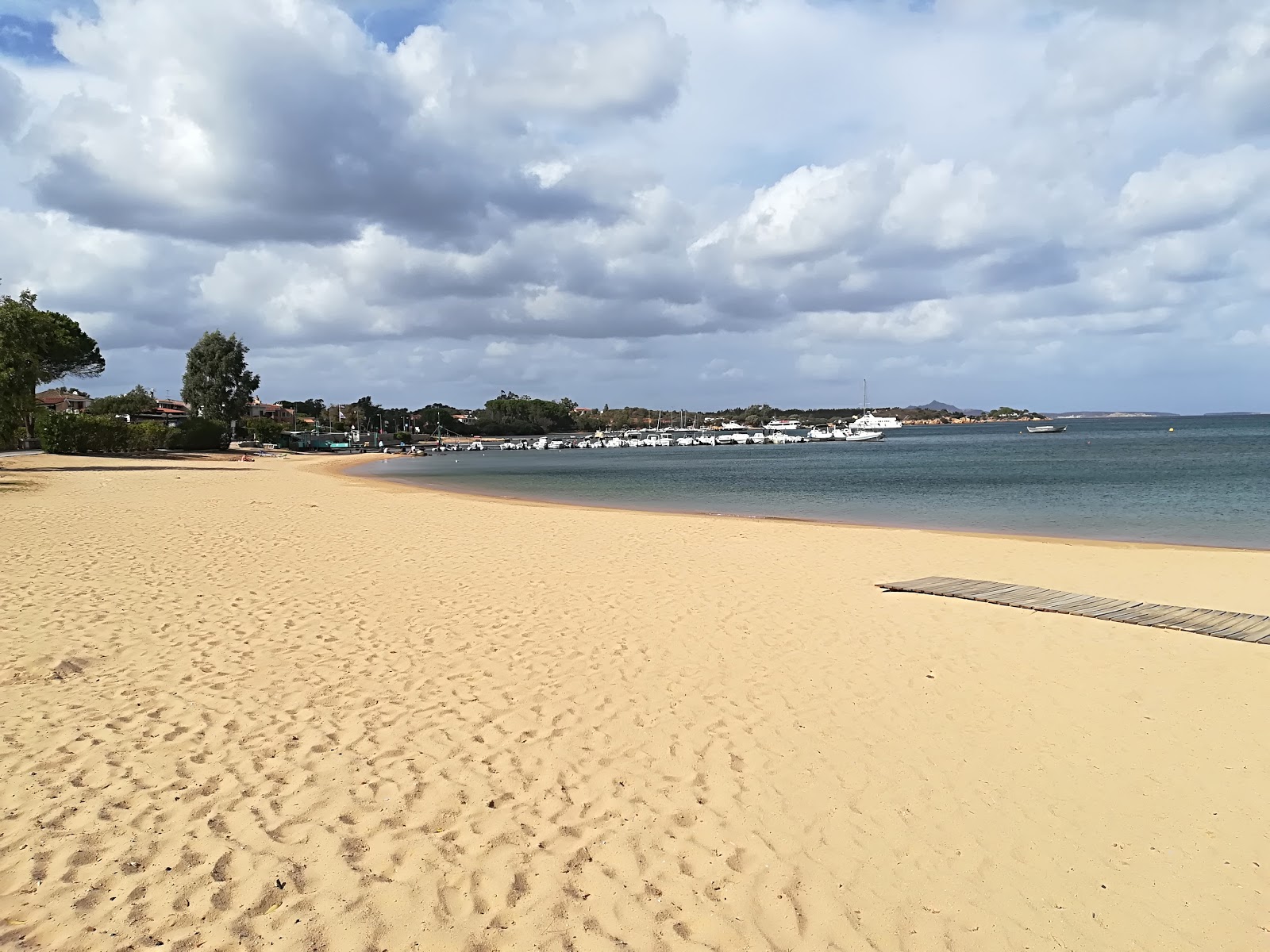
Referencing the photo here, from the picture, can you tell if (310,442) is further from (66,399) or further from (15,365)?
(15,365)

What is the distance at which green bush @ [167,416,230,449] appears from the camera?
68.8 meters

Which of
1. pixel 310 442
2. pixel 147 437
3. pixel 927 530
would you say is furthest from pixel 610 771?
pixel 310 442

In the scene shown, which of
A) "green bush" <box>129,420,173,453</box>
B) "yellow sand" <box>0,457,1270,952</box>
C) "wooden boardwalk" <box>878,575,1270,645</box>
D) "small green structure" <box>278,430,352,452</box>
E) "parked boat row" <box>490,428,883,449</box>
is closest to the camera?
"yellow sand" <box>0,457,1270,952</box>

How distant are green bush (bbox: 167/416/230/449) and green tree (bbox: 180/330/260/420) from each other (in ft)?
44.6

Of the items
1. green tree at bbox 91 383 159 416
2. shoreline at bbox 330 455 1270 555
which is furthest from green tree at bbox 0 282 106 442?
green tree at bbox 91 383 159 416

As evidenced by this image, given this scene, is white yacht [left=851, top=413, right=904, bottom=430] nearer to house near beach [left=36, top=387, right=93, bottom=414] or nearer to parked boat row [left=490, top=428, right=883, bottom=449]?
parked boat row [left=490, top=428, right=883, bottom=449]

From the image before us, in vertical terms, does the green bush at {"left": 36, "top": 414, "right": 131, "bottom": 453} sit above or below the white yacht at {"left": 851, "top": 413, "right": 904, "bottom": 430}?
below

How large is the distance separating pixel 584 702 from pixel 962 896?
10.8 ft

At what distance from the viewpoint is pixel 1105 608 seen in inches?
409

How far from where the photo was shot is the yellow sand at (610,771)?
12.3ft

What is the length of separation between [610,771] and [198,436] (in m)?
77.0

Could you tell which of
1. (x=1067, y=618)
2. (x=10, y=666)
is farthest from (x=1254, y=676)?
(x=10, y=666)

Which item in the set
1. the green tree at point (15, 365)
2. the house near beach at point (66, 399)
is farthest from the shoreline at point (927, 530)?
the house near beach at point (66, 399)

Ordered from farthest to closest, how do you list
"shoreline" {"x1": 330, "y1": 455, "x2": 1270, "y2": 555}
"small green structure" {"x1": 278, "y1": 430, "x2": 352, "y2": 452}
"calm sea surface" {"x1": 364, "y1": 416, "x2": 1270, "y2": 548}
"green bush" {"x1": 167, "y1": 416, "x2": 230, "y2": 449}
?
"small green structure" {"x1": 278, "y1": 430, "x2": 352, "y2": 452} < "green bush" {"x1": 167, "y1": 416, "x2": 230, "y2": 449} < "calm sea surface" {"x1": 364, "y1": 416, "x2": 1270, "y2": 548} < "shoreline" {"x1": 330, "y1": 455, "x2": 1270, "y2": 555}
